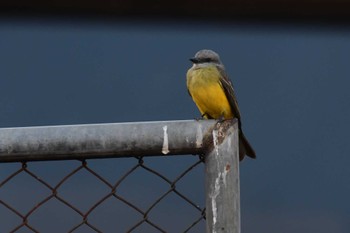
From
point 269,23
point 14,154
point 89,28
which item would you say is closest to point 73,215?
point 89,28

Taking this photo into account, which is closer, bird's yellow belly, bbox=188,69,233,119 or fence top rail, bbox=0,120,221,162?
fence top rail, bbox=0,120,221,162

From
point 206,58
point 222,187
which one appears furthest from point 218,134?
point 206,58

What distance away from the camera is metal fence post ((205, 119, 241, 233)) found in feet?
4.16

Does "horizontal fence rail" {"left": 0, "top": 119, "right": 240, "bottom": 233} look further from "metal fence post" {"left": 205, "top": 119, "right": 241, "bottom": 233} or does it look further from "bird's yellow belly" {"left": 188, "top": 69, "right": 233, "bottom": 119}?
"bird's yellow belly" {"left": 188, "top": 69, "right": 233, "bottom": 119}

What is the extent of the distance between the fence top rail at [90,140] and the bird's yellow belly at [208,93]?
1382mm

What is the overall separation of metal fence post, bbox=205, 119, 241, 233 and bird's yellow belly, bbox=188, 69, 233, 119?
1.36 m

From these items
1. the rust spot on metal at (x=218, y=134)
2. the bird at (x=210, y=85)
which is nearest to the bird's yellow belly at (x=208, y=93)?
the bird at (x=210, y=85)

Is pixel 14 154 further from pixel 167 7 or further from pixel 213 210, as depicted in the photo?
pixel 167 7

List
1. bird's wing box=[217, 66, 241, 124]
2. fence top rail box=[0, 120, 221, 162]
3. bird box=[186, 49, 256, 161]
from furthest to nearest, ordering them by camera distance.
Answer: bird box=[186, 49, 256, 161] < bird's wing box=[217, 66, 241, 124] < fence top rail box=[0, 120, 221, 162]

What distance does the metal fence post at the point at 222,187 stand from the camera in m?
1.27

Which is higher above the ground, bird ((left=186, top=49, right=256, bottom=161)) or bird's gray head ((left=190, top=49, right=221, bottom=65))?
bird's gray head ((left=190, top=49, right=221, bottom=65))

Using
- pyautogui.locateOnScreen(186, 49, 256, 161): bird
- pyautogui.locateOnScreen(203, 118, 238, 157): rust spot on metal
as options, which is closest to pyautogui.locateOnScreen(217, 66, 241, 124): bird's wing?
pyautogui.locateOnScreen(186, 49, 256, 161): bird

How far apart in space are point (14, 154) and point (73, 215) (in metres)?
2.23

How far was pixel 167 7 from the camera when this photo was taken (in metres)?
3.97
